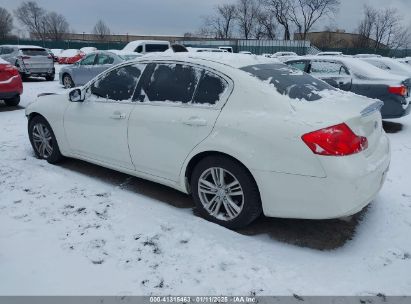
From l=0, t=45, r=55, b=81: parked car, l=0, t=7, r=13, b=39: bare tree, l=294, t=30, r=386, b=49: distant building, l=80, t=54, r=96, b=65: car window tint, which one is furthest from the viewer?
l=0, t=7, r=13, b=39: bare tree

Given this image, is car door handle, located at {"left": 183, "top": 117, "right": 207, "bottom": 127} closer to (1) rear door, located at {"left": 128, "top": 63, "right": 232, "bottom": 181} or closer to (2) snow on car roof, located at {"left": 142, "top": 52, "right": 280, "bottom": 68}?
(1) rear door, located at {"left": 128, "top": 63, "right": 232, "bottom": 181}

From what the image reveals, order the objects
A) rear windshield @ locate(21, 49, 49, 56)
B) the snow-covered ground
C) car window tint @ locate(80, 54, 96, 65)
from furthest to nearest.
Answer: rear windshield @ locate(21, 49, 49, 56) → car window tint @ locate(80, 54, 96, 65) → the snow-covered ground

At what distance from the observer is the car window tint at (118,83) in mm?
4027

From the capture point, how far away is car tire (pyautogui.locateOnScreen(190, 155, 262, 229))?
3.18 metres

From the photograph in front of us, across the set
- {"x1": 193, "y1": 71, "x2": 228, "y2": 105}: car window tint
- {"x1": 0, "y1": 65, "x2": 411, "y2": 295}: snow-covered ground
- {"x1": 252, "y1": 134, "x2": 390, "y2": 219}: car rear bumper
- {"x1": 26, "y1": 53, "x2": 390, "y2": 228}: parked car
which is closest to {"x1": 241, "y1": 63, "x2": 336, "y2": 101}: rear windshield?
{"x1": 26, "y1": 53, "x2": 390, "y2": 228}: parked car

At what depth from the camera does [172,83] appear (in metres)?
3.72

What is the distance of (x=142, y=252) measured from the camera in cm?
305

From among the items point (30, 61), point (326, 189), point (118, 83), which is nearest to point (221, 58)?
point (118, 83)

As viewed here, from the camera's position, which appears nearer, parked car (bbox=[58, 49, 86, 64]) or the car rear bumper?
the car rear bumper

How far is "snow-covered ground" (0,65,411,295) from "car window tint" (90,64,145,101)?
1092 mm

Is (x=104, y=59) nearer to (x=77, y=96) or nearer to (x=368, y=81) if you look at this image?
(x=77, y=96)

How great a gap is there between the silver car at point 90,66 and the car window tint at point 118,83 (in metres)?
7.26

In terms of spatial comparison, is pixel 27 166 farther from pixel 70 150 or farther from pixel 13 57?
pixel 13 57

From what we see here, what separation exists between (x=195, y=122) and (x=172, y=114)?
312 mm
